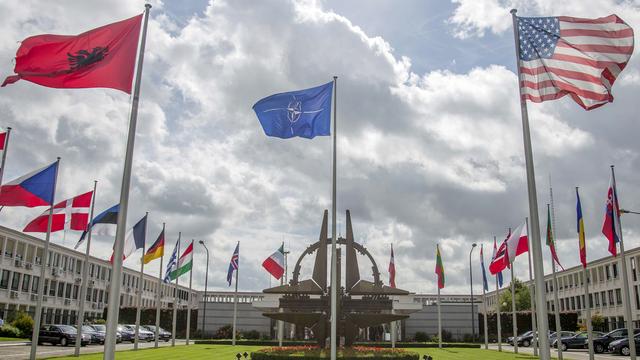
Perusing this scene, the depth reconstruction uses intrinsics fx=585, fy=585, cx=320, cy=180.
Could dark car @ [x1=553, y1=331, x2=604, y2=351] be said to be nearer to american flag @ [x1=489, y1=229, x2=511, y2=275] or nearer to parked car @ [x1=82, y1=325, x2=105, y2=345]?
american flag @ [x1=489, y1=229, x2=511, y2=275]

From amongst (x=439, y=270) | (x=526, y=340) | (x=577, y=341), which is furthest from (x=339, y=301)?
(x=526, y=340)

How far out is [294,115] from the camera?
59.0ft

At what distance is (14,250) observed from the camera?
6241cm

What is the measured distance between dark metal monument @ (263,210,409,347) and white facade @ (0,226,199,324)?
37.6 m

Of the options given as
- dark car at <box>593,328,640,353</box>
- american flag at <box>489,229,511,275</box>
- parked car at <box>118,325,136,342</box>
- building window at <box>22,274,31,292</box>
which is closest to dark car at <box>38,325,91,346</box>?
parked car at <box>118,325,136,342</box>

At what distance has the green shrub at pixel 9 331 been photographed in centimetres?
4769

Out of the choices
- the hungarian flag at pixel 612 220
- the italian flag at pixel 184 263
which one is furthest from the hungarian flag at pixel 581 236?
the italian flag at pixel 184 263

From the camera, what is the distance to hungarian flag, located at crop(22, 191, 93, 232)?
2656 centimetres

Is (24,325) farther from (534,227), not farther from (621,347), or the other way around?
(534,227)

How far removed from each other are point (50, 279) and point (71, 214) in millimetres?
49556

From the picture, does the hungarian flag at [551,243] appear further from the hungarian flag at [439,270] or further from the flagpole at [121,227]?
the flagpole at [121,227]

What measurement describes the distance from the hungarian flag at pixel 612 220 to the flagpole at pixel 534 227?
13.6 meters

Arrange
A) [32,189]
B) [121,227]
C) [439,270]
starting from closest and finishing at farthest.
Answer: [121,227] → [32,189] → [439,270]

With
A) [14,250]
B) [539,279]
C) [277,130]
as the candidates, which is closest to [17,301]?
[14,250]
